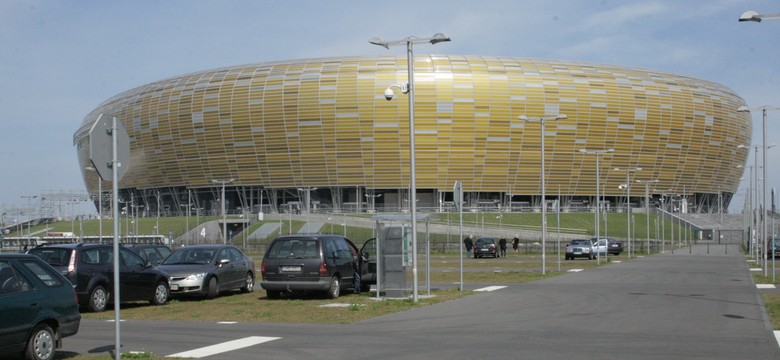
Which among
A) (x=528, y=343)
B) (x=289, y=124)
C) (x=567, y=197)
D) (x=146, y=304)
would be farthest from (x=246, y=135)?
(x=528, y=343)

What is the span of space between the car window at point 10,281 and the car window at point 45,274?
282 mm

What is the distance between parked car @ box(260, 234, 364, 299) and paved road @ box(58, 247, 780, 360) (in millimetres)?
3328

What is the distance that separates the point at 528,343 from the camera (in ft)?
45.4

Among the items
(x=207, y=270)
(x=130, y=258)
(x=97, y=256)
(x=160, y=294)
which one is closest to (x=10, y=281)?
(x=97, y=256)

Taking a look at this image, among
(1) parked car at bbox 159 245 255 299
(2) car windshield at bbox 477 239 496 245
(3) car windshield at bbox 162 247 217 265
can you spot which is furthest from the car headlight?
(2) car windshield at bbox 477 239 496 245

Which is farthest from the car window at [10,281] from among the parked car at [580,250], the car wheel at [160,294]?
the parked car at [580,250]

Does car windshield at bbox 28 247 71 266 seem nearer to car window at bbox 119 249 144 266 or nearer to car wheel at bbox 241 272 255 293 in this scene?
car window at bbox 119 249 144 266

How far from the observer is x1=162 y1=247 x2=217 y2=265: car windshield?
24.7 meters

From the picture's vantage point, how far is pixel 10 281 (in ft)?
37.2

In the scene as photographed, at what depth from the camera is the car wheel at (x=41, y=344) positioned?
1121 cm

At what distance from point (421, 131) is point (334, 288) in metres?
80.9

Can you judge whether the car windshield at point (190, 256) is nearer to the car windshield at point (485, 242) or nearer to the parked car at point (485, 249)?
the parked car at point (485, 249)

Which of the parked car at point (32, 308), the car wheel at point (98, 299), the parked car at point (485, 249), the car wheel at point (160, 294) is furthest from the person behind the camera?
the parked car at point (485, 249)

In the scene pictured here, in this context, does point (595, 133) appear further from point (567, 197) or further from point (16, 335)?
point (16, 335)
